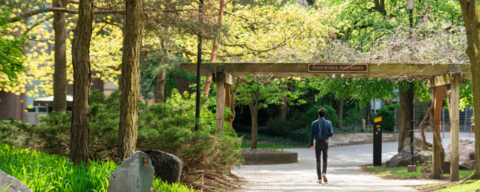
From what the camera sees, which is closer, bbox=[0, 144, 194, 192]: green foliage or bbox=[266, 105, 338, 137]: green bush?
bbox=[0, 144, 194, 192]: green foliage

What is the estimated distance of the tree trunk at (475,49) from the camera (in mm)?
8430

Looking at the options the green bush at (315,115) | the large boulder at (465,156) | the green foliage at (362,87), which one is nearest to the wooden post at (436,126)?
the large boulder at (465,156)

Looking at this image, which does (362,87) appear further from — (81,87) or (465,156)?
(81,87)

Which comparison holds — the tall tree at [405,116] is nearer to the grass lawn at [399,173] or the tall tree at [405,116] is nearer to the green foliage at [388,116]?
the grass lawn at [399,173]

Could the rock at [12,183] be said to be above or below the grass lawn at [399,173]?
above

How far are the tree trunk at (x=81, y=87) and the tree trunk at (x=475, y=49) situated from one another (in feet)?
22.3

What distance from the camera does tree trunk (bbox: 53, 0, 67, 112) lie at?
1292cm

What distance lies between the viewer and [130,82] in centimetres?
717

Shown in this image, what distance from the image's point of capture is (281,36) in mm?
18547

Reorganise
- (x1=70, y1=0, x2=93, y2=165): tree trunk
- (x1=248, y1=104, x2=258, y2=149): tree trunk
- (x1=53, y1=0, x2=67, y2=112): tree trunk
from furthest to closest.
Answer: (x1=248, y1=104, x2=258, y2=149): tree trunk
(x1=53, y1=0, x2=67, y2=112): tree trunk
(x1=70, y1=0, x2=93, y2=165): tree trunk

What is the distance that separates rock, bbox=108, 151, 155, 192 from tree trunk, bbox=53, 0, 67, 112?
27.7 feet

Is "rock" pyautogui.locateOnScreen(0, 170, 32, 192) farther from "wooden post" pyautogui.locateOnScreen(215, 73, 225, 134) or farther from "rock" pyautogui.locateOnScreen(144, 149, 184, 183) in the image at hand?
"wooden post" pyautogui.locateOnScreen(215, 73, 225, 134)

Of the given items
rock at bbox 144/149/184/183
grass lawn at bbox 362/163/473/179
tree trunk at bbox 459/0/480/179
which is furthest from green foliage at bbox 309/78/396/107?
rock at bbox 144/149/184/183

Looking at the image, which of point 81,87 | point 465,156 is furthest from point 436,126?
point 81,87
